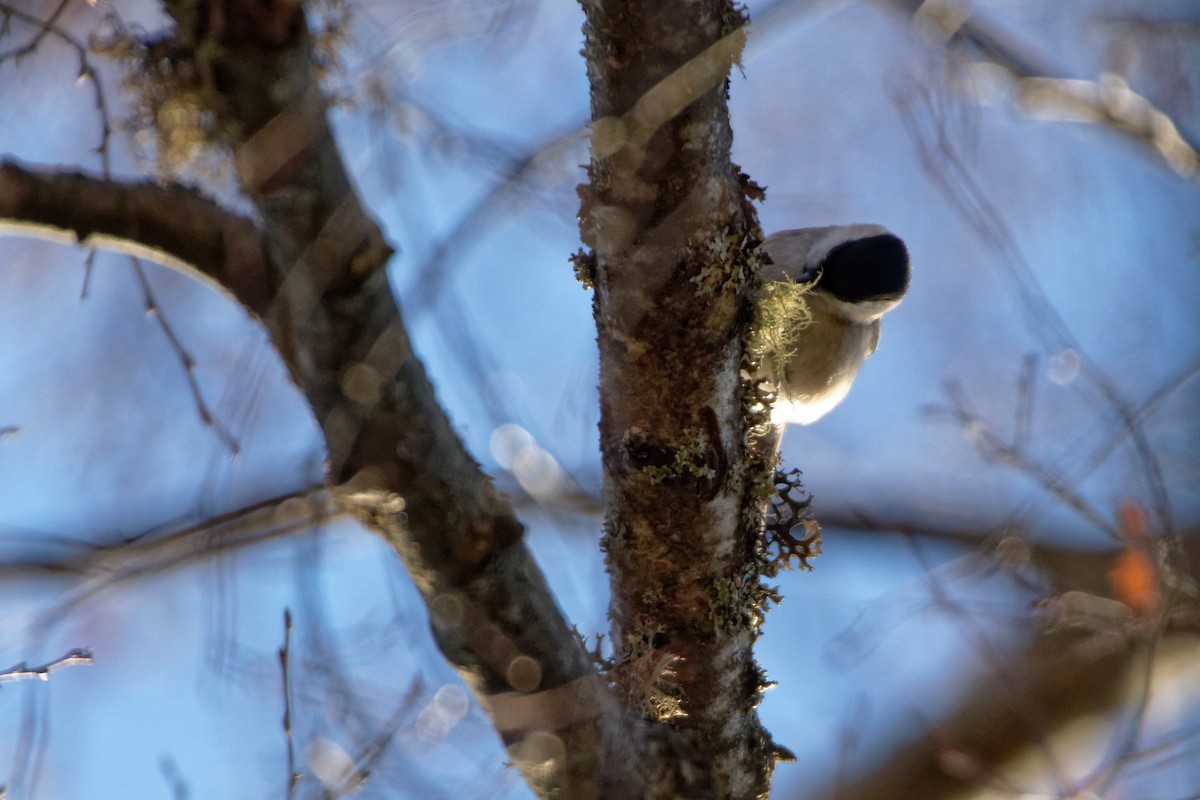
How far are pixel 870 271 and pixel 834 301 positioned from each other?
150mm

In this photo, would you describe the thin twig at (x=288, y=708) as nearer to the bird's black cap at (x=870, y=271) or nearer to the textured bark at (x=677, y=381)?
the textured bark at (x=677, y=381)

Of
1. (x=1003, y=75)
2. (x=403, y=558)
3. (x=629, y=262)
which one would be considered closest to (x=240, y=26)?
(x=629, y=262)

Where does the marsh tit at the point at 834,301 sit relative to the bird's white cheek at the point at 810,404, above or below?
above

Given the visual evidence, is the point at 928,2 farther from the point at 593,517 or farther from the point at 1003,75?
the point at 593,517

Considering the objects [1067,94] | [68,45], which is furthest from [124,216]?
[1067,94]

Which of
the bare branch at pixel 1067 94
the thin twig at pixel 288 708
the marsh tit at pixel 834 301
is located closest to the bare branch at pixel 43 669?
the thin twig at pixel 288 708

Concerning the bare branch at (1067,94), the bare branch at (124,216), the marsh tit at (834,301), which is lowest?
the bare branch at (124,216)

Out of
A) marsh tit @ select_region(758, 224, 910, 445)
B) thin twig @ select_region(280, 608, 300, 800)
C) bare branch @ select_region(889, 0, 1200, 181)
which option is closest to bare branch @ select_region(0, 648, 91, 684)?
thin twig @ select_region(280, 608, 300, 800)

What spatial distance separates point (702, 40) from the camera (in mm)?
1479

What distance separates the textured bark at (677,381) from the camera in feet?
4.91

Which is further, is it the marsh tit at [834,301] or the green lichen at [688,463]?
the marsh tit at [834,301]

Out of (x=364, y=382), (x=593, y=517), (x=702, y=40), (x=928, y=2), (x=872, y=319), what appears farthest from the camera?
(x=928, y=2)

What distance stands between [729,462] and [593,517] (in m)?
1.44

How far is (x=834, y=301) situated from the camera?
10.6ft
